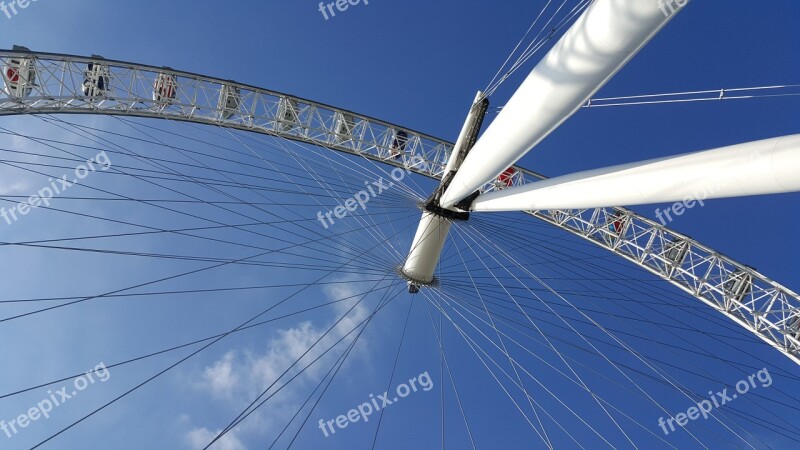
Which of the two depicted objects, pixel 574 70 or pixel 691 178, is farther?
pixel 691 178

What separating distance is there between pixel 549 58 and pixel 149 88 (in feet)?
48.9

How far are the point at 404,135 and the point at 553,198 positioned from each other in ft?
40.7

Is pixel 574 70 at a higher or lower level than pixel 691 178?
Answer: higher

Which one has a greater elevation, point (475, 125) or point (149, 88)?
point (475, 125)

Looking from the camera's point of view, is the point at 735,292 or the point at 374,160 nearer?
the point at 735,292

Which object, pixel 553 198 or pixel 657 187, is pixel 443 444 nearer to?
pixel 553 198

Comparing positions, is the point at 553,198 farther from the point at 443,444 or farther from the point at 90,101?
the point at 90,101

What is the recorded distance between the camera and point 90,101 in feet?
53.1

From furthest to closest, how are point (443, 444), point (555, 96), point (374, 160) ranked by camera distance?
point (374, 160)
point (443, 444)
point (555, 96)

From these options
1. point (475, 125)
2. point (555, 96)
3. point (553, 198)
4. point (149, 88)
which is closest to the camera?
point (555, 96)

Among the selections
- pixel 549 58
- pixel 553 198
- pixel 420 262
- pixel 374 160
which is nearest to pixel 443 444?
pixel 553 198

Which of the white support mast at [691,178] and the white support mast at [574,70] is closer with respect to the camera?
the white support mast at [574,70]

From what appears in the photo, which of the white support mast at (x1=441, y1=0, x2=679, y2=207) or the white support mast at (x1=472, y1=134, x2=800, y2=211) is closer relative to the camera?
the white support mast at (x1=441, y1=0, x2=679, y2=207)

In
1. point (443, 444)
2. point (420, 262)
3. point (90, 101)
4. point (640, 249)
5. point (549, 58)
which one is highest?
point (549, 58)
